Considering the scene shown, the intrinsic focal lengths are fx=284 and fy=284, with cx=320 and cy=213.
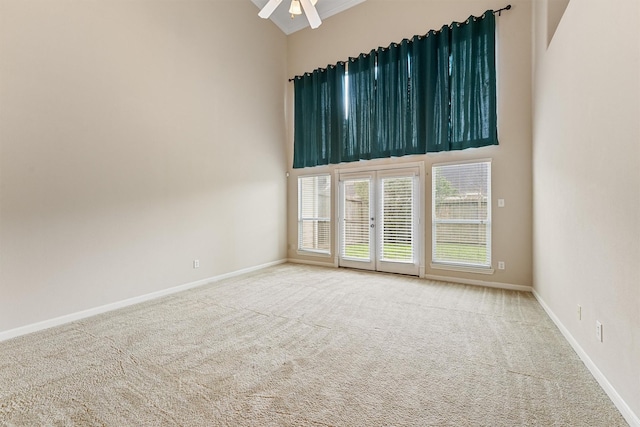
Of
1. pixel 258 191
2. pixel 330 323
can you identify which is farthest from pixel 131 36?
pixel 330 323

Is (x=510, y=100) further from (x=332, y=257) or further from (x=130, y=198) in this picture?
(x=130, y=198)

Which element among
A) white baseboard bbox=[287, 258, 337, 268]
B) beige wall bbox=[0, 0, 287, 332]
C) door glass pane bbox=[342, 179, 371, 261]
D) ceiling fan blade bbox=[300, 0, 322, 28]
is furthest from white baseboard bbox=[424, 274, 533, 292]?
ceiling fan blade bbox=[300, 0, 322, 28]

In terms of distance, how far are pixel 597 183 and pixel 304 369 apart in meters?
2.52

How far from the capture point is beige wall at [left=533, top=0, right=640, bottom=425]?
5.27 feet

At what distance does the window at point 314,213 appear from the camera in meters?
6.00

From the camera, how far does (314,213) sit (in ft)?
20.2

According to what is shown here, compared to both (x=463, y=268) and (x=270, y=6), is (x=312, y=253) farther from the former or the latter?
(x=270, y=6)

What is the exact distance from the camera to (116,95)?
3.55m

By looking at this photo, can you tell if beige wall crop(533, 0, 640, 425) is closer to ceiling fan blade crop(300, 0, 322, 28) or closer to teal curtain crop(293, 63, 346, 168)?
ceiling fan blade crop(300, 0, 322, 28)

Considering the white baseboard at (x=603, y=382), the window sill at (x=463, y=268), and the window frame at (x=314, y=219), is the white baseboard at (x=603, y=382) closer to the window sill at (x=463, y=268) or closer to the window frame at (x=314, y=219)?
the window sill at (x=463, y=268)

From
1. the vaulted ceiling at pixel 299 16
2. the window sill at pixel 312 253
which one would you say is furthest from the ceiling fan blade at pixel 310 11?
the window sill at pixel 312 253

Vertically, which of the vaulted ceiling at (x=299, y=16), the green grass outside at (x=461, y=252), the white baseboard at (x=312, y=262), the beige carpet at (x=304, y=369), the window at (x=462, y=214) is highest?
the vaulted ceiling at (x=299, y=16)

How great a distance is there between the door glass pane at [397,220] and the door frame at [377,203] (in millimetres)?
128

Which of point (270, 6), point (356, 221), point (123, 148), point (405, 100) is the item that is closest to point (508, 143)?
point (405, 100)
